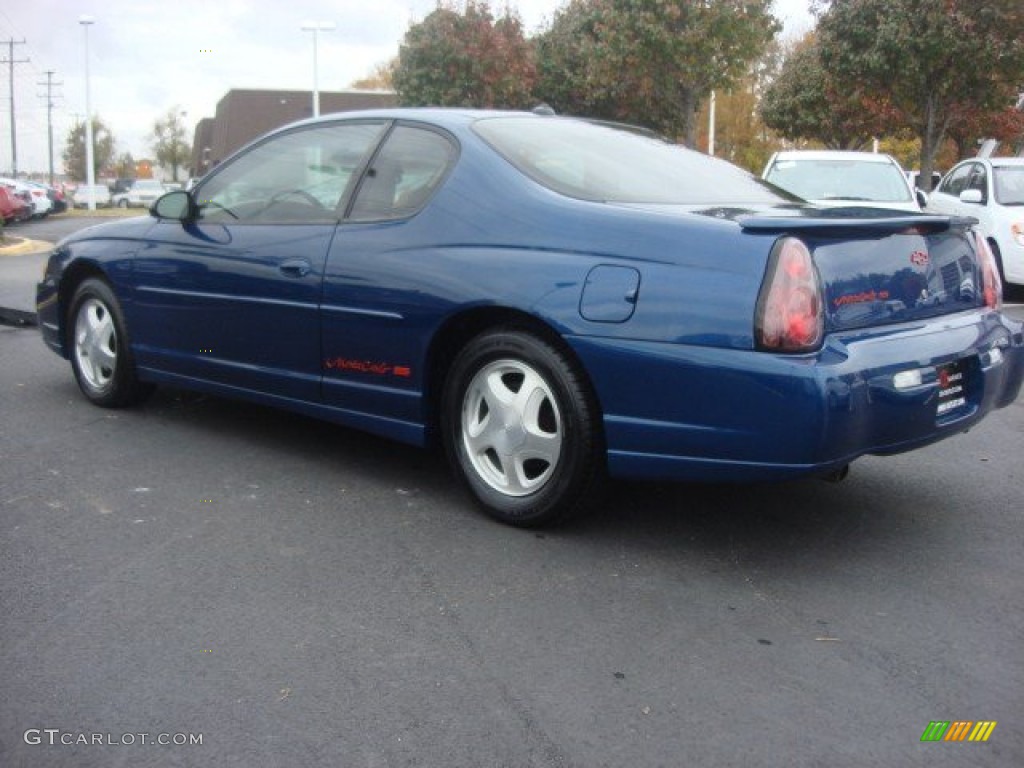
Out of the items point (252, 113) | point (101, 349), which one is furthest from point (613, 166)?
point (252, 113)

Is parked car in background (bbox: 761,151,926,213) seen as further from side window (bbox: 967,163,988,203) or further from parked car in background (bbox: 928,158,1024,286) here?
side window (bbox: 967,163,988,203)

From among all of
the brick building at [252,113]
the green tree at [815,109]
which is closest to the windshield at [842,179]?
the green tree at [815,109]

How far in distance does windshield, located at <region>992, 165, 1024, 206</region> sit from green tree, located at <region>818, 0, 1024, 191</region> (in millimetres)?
8772

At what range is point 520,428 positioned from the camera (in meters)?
3.95

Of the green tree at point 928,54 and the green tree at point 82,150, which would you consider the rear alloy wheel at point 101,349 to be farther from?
the green tree at point 82,150

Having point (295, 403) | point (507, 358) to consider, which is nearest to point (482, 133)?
point (507, 358)

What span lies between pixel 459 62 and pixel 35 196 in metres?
13.2

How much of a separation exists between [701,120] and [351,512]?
43.1 m

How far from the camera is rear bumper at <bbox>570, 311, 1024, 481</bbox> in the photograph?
10.9 feet

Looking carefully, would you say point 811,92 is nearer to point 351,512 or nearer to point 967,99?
point 967,99

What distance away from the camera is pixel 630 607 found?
10.9 ft

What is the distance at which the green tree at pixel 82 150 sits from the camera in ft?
303

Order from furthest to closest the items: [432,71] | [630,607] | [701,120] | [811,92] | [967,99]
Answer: [701,120] → [432,71] → [811,92] → [967,99] → [630,607]

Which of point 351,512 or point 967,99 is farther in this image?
point 967,99
